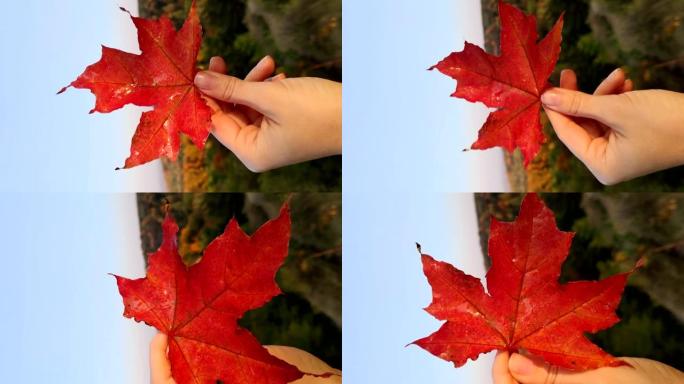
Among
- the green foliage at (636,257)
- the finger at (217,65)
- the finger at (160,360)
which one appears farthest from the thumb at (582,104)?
the finger at (160,360)

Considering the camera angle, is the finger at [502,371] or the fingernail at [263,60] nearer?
the finger at [502,371]

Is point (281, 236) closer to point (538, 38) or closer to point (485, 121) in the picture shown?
point (485, 121)

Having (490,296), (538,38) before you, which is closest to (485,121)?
(538,38)

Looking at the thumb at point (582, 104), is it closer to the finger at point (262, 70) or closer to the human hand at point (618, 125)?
the human hand at point (618, 125)

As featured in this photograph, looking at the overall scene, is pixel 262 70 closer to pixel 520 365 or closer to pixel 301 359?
pixel 301 359

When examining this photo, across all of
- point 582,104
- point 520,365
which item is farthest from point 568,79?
point 520,365

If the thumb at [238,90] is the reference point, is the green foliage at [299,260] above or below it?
below

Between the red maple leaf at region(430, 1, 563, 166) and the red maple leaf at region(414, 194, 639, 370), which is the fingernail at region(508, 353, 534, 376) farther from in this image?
the red maple leaf at region(430, 1, 563, 166)
